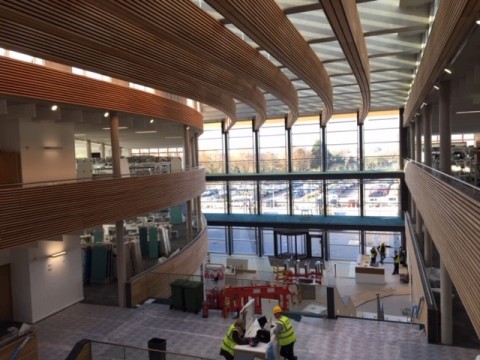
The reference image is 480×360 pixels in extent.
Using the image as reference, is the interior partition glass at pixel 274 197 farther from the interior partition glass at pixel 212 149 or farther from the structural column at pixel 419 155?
the structural column at pixel 419 155

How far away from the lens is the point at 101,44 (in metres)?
8.96

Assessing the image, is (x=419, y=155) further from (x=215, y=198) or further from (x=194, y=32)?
(x=215, y=198)

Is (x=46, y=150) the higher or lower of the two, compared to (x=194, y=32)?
lower

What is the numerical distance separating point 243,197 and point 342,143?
9.14m

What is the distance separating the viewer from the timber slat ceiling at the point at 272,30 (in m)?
7.71

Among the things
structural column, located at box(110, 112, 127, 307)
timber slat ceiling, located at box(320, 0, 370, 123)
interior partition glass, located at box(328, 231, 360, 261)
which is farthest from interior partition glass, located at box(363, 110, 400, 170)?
structural column, located at box(110, 112, 127, 307)

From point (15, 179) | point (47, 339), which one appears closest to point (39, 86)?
point (15, 179)

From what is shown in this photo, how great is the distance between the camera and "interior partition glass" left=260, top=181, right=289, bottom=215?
112 feet

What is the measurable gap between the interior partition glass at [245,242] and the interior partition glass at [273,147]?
5.20m

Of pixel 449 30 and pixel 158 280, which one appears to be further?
pixel 158 280

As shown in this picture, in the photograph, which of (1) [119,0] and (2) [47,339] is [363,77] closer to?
(1) [119,0]

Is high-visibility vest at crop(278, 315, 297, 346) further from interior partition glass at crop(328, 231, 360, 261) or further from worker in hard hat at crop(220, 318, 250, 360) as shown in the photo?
interior partition glass at crop(328, 231, 360, 261)

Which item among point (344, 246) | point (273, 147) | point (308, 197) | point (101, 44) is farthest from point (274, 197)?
point (101, 44)

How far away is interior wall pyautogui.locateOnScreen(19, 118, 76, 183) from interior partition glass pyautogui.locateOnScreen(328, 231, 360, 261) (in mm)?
22081
